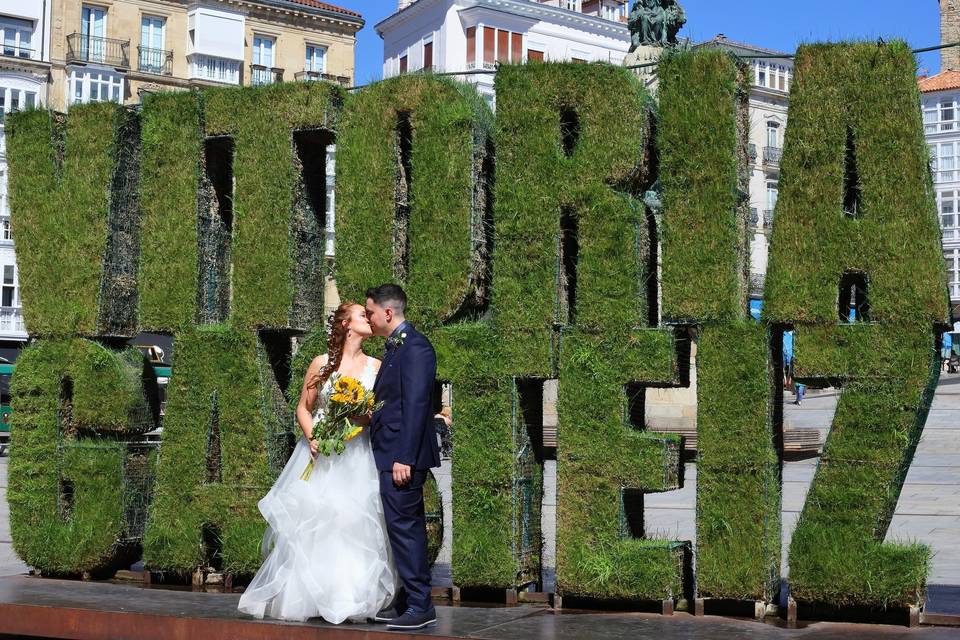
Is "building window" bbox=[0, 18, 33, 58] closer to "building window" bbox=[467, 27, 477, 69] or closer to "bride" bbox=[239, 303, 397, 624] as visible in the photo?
"building window" bbox=[467, 27, 477, 69]

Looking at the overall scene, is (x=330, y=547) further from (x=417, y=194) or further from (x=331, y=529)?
(x=417, y=194)

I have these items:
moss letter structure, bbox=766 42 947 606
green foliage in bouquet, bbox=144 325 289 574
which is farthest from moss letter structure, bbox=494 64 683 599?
green foliage in bouquet, bbox=144 325 289 574

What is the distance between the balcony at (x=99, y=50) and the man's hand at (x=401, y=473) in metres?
52.6

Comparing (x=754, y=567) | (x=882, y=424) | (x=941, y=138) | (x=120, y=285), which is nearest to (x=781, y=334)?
(x=882, y=424)

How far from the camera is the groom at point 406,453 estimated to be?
24.2 feet

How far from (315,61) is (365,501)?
57240 mm

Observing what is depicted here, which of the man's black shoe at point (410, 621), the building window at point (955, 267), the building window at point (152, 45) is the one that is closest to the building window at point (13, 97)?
the building window at point (152, 45)

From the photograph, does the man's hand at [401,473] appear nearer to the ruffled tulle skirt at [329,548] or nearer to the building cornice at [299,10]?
the ruffled tulle skirt at [329,548]

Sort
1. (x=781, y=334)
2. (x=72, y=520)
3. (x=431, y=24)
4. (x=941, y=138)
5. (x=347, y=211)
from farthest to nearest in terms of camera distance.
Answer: (x=941, y=138)
(x=431, y=24)
(x=72, y=520)
(x=347, y=211)
(x=781, y=334)

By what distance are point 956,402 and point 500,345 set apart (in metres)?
29.7

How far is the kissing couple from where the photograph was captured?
743 cm

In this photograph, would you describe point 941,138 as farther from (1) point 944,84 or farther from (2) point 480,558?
(2) point 480,558

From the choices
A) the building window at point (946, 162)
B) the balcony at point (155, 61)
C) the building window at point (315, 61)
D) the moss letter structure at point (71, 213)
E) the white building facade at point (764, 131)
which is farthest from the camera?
the building window at point (946, 162)

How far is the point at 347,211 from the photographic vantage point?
928 centimetres
